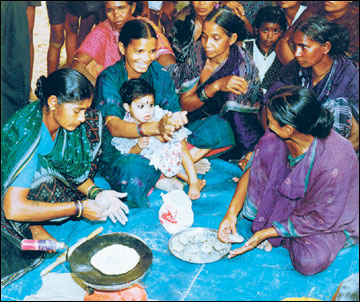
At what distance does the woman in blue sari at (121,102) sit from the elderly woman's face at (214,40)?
1.39 ft

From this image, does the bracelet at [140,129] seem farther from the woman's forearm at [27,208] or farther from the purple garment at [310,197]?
the purple garment at [310,197]

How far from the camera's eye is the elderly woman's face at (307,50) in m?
3.34

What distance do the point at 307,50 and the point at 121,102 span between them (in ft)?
4.92

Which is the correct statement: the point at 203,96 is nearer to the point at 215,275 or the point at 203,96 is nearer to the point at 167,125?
the point at 167,125

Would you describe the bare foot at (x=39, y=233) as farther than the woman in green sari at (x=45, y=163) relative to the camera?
Yes

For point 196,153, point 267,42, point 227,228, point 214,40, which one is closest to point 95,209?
point 227,228

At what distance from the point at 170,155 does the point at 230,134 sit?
28.2 inches

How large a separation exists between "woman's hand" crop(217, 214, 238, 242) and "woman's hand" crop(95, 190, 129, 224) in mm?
667

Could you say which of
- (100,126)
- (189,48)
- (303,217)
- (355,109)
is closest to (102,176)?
(100,126)

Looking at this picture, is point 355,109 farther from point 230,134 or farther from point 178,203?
point 178,203

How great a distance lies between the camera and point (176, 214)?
3.22 m

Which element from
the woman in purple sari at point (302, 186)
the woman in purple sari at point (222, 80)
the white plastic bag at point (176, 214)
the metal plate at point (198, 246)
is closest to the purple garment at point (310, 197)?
the woman in purple sari at point (302, 186)

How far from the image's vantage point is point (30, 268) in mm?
2871

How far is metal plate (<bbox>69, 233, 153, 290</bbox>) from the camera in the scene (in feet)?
8.05
